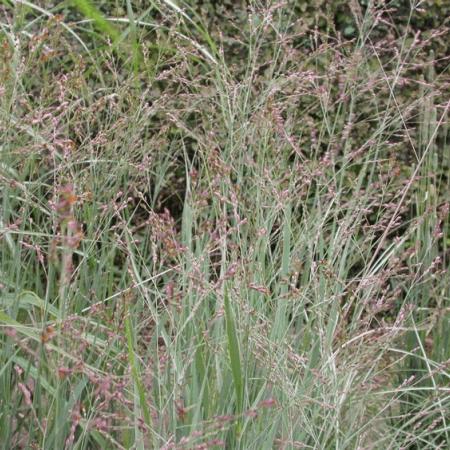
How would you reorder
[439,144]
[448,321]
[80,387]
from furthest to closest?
[439,144], [448,321], [80,387]

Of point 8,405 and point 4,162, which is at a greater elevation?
point 4,162

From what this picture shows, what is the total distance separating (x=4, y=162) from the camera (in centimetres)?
254

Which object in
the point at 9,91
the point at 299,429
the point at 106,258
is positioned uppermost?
the point at 9,91

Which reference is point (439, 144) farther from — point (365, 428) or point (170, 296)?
point (170, 296)

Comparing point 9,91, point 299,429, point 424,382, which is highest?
point 9,91

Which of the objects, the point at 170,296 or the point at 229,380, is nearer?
the point at 170,296

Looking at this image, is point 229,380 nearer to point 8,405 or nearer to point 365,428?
point 365,428

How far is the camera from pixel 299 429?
7.39 feet

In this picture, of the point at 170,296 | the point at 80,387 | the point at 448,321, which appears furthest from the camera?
the point at 448,321

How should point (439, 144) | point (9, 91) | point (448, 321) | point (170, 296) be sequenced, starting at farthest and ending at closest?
point (439, 144), point (448, 321), point (9, 91), point (170, 296)

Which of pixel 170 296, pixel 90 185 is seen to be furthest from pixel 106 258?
pixel 170 296

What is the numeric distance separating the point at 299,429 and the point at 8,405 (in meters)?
0.66

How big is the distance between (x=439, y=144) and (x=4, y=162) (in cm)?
311

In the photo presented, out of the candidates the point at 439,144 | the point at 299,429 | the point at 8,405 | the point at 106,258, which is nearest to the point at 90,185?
the point at 106,258
